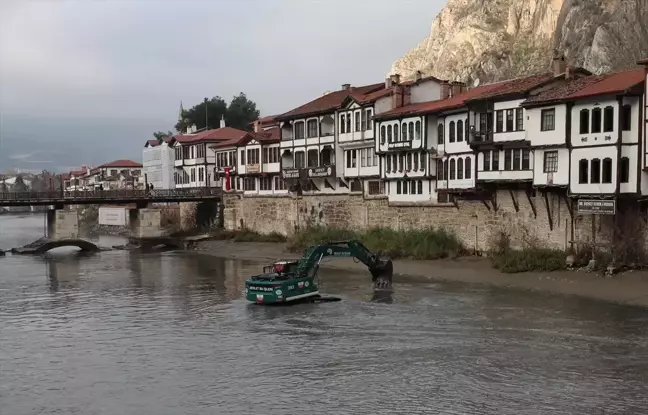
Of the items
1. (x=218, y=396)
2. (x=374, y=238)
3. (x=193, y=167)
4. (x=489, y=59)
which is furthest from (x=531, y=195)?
(x=489, y=59)

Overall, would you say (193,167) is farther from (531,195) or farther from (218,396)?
(218,396)

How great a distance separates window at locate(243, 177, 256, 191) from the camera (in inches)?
2859

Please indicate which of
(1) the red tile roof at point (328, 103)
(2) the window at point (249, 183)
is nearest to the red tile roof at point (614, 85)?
(1) the red tile roof at point (328, 103)

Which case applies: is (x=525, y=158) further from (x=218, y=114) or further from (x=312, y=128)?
(x=218, y=114)

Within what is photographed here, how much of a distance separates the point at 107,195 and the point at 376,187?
36.6m

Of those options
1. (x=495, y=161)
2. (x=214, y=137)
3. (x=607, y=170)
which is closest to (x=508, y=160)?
(x=495, y=161)

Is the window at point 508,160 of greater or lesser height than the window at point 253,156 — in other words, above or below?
below

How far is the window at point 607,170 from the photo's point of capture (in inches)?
1407

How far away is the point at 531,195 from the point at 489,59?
7914 cm

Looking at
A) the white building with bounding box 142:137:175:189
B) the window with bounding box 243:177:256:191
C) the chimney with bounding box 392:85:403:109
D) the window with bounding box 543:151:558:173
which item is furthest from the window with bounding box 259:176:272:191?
the window with bounding box 543:151:558:173

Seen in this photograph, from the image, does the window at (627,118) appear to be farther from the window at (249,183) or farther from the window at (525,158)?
the window at (249,183)

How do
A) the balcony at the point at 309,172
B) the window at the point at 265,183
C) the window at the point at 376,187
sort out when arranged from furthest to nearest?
the window at the point at 265,183 < the balcony at the point at 309,172 < the window at the point at 376,187

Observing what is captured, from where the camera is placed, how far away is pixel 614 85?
36.2m

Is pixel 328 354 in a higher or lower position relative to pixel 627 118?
lower
